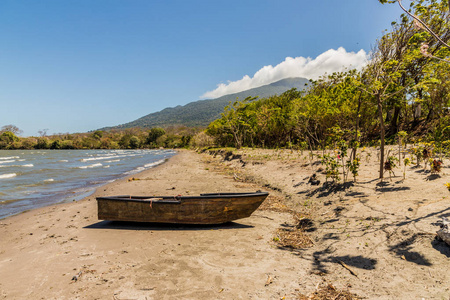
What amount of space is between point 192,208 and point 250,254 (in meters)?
2.45

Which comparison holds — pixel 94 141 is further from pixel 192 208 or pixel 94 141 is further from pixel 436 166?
pixel 436 166

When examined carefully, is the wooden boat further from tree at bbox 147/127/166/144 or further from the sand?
tree at bbox 147/127/166/144

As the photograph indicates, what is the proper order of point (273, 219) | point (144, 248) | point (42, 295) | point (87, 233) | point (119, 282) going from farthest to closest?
point (273, 219) → point (87, 233) → point (144, 248) → point (119, 282) → point (42, 295)

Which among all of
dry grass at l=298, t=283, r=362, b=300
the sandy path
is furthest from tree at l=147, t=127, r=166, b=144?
dry grass at l=298, t=283, r=362, b=300

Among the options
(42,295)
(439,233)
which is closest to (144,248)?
(42,295)

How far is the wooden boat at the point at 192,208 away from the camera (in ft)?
23.0

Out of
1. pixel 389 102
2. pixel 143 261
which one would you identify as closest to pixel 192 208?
pixel 143 261

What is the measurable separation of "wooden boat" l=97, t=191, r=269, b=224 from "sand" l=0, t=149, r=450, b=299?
13.9 inches

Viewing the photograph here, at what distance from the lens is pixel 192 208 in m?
7.07

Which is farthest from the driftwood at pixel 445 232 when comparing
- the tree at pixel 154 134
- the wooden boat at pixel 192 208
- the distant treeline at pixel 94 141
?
the tree at pixel 154 134

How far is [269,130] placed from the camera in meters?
36.6

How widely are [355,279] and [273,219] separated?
395 centimetres

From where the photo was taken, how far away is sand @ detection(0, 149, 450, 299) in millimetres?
4016

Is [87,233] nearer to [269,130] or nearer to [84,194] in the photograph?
[84,194]
